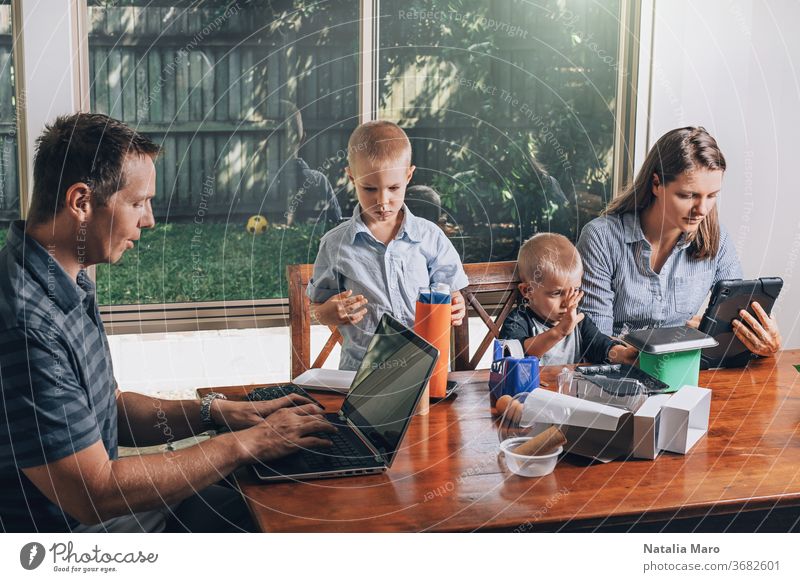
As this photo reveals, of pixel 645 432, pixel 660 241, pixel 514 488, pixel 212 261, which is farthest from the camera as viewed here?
pixel 212 261

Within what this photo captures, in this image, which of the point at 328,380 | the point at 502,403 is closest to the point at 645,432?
the point at 502,403

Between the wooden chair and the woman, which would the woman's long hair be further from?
the wooden chair

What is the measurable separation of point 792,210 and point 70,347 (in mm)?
3129

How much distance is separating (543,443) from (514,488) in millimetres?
104

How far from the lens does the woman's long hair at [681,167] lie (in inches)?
90.0

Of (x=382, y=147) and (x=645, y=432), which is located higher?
(x=382, y=147)

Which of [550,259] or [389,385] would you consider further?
[550,259]

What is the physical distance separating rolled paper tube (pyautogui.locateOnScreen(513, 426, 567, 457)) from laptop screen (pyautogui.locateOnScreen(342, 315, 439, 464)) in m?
0.19

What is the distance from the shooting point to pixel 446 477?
139 cm

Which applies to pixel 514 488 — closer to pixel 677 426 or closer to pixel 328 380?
pixel 677 426

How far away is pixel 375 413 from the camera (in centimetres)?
155

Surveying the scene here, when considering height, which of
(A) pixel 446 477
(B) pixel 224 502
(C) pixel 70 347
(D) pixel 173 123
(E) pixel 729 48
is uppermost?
(E) pixel 729 48
